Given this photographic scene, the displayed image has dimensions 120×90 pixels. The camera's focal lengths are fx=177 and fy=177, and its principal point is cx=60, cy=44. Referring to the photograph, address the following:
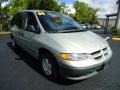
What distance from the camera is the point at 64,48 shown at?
4043 mm

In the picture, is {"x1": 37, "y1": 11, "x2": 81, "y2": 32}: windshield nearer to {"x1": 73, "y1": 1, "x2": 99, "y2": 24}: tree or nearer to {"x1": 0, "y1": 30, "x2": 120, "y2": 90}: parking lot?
{"x1": 0, "y1": 30, "x2": 120, "y2": 90}: parking lot

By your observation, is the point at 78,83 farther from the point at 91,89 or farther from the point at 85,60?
the point at 85,60

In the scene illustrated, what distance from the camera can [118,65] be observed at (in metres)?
6.05

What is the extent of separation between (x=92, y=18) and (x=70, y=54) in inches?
2643

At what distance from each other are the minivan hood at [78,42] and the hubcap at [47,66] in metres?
0.69

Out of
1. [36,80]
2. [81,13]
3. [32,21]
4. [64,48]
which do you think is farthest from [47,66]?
[81,13]

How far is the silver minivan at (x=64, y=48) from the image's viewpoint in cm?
396

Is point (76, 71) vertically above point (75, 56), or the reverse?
point (75, 56)

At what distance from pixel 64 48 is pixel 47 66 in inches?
36.7

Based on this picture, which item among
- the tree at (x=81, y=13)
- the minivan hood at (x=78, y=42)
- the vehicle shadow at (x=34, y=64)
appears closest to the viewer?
the minivan hood at (x=78, y=42)

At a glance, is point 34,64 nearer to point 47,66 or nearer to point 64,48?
point 47,66

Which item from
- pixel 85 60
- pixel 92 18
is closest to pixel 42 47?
pixel 85 60

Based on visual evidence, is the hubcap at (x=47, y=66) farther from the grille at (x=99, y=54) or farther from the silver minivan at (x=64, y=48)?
the grille at (x=99, y=54)

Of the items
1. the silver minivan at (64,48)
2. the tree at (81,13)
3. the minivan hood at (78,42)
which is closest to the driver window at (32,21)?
the silver minivan at (64,48)
